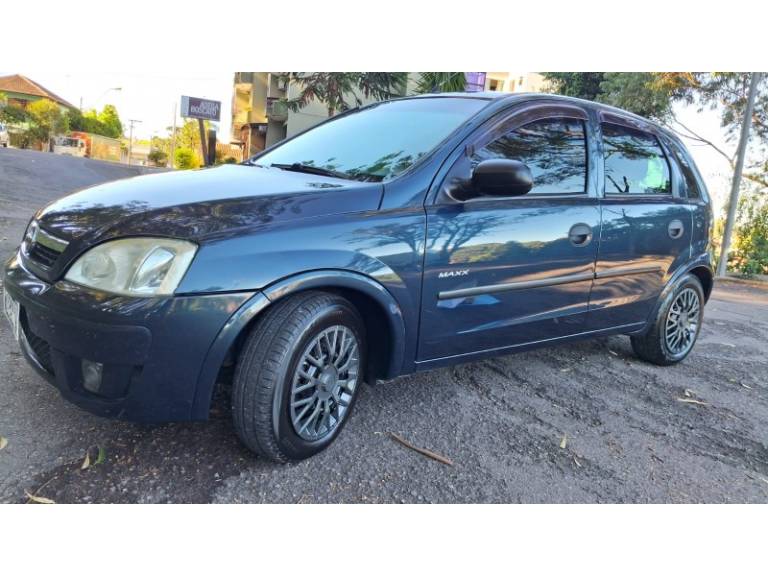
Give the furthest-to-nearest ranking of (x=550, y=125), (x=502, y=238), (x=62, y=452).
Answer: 1. (x=550, y=125)
2. (x=502, y=238)
3. (x=62, y=452)

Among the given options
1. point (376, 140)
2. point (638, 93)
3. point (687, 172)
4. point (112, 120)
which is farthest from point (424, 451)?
point (112, 120)

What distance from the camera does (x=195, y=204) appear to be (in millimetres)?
2256

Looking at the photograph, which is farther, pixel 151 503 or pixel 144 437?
pixel 144 437

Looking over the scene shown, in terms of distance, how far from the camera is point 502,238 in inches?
112

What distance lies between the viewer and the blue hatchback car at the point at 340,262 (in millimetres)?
2045

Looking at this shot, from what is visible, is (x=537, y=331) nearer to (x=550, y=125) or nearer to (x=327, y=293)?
(x=550, y=125)

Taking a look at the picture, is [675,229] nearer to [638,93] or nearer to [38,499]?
[38,499]

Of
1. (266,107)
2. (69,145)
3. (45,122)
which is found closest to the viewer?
(266,107)

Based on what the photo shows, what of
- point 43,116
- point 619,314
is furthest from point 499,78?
point 619,314

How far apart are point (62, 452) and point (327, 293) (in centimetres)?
121

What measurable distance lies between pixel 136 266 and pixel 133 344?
0.27 meters

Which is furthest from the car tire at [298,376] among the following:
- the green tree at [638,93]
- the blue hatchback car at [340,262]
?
the green tree at [638,93]

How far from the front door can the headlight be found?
42.5 inches

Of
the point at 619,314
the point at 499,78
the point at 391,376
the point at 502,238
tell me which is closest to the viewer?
the point at 391,376
